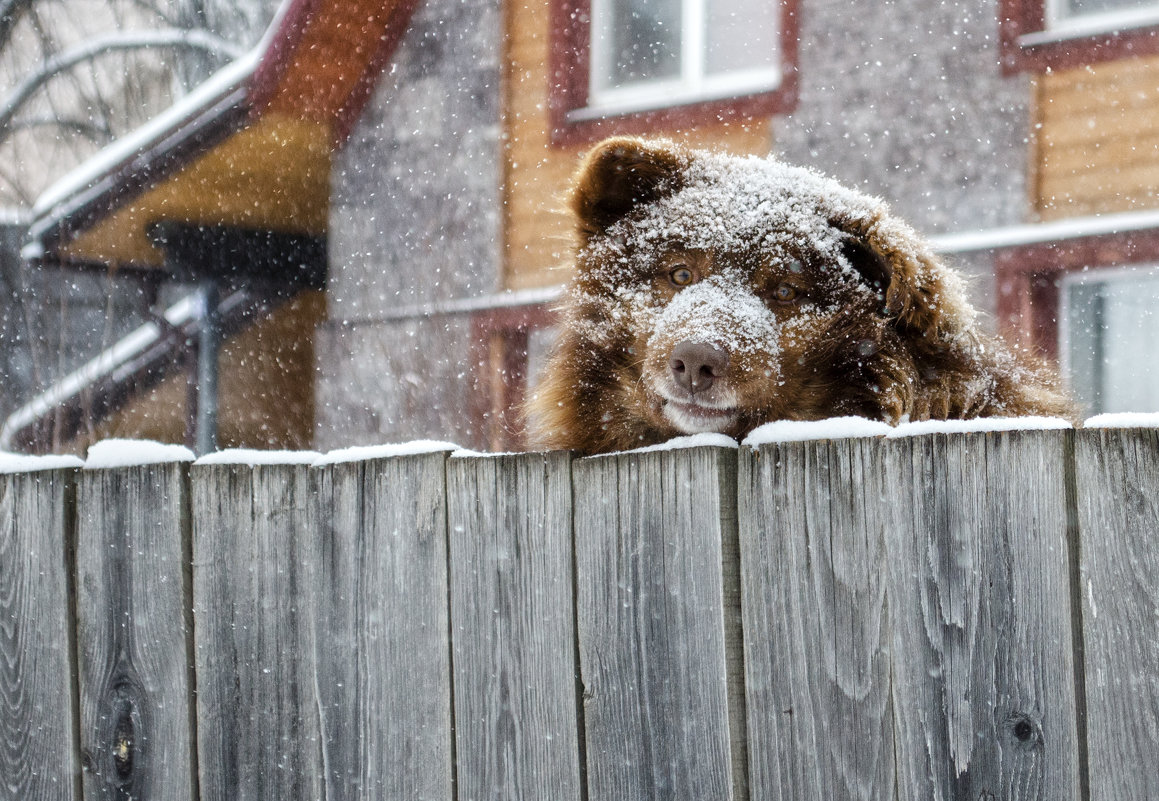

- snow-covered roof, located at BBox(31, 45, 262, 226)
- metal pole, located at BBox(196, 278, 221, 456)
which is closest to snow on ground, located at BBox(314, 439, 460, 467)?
snow-covered roof, located at BBox(31, 45, 262, 226)

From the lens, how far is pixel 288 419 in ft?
28.2

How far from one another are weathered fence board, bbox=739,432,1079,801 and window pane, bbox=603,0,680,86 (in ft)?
18.2

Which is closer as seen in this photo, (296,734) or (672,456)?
(672,456)

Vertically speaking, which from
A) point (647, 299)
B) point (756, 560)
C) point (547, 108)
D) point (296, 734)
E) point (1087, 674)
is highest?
point (547, 108)

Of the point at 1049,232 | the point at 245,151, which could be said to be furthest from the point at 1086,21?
the point at 245,151

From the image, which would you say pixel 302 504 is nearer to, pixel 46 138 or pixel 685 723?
pixel 685 723

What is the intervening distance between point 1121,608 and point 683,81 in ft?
18.1

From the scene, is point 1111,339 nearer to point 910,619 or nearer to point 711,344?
point 711,344

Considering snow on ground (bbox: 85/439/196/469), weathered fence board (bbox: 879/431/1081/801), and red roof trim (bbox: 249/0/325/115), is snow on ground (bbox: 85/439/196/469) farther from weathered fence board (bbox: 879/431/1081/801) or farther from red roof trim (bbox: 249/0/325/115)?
red roof trim (bbox: 249/0/325/115)

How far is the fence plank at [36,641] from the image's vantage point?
7.18 feet

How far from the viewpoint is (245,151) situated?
8.02 meters

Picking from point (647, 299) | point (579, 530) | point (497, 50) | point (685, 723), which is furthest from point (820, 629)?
point (497, 50)

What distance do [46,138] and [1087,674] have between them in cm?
915

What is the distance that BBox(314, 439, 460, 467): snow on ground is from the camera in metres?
1.88
